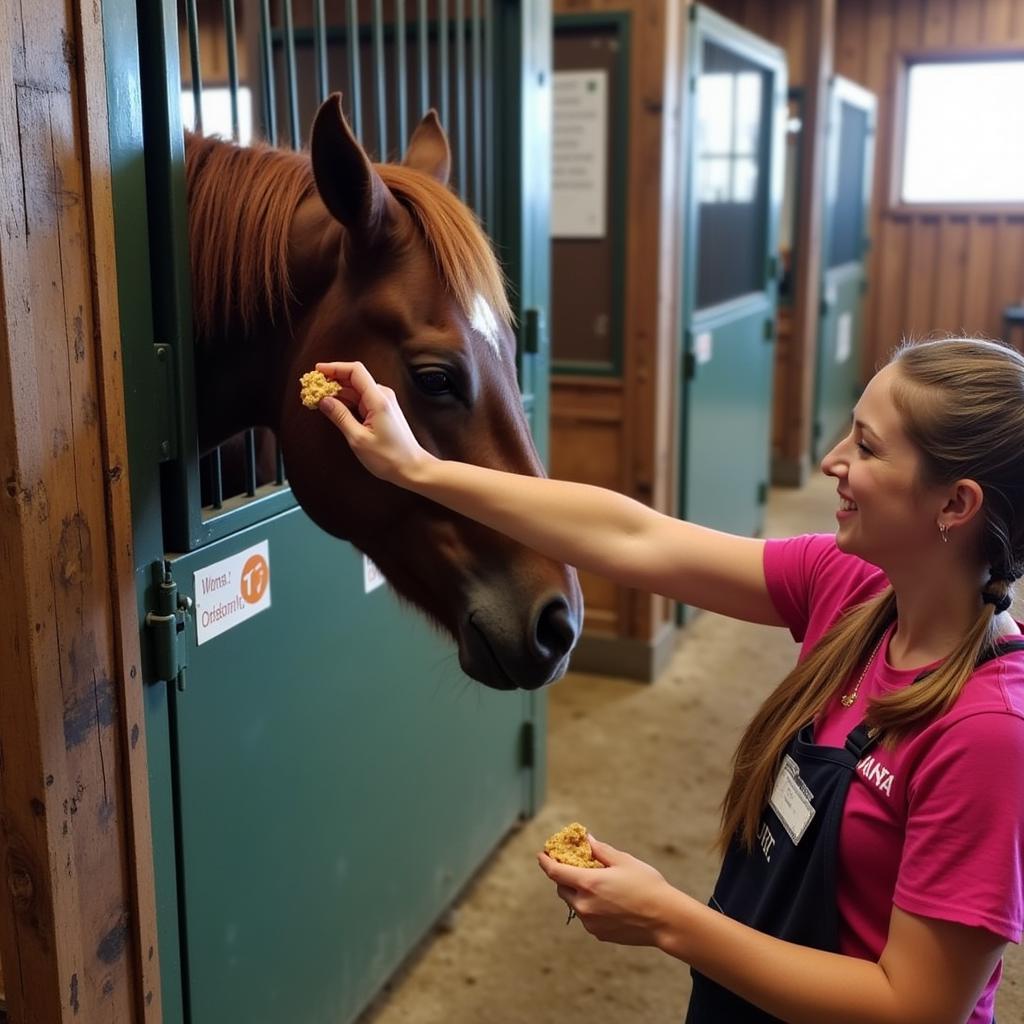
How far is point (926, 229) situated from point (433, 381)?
7.09 m

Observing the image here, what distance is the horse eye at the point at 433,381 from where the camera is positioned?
4.18 ft

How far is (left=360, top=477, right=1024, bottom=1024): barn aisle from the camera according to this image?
208 cm

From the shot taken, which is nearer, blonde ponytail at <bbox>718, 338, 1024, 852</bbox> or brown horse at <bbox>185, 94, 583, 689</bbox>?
blonde ponytail at <bbox>718, 338, 1024, 852</bbox>

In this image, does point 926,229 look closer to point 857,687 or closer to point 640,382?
point 640,382

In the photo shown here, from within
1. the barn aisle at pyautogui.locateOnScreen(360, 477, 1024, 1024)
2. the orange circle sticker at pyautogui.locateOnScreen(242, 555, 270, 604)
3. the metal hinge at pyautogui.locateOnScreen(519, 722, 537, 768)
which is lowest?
the barn aisle at pyautogui.locateOnScreen(360, 477, 1024, 1024)

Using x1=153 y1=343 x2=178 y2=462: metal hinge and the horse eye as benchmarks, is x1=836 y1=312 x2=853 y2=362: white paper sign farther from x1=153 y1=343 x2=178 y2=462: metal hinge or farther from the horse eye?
x1=153 y1=343 x2=178 y2=462: metal hinge

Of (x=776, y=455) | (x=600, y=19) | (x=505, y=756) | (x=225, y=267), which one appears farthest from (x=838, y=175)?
(x=225, y=267)

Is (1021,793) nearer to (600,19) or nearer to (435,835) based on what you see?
(435,835)

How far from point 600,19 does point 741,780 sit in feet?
8.83

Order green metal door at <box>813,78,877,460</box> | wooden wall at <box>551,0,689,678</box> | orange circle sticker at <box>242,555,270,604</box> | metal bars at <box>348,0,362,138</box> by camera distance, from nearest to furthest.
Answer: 1. orange circle sticker at <box>242,555,270,604</box>
2. metal bars at <box>348,0,362,138</box>
3. wooden wall at <box>551,0,689,678</box>
4. green metal door at <box>813,78,877,460</box>

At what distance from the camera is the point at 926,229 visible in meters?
7.52

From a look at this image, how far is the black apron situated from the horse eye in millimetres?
546

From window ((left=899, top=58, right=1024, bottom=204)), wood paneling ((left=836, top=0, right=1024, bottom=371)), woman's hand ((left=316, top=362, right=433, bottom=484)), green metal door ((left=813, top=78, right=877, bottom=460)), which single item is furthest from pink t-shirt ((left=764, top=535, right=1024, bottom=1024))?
window ((left=899, top=58, right=1024, bottom=204))

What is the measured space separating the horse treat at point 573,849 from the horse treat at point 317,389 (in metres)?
0.50
